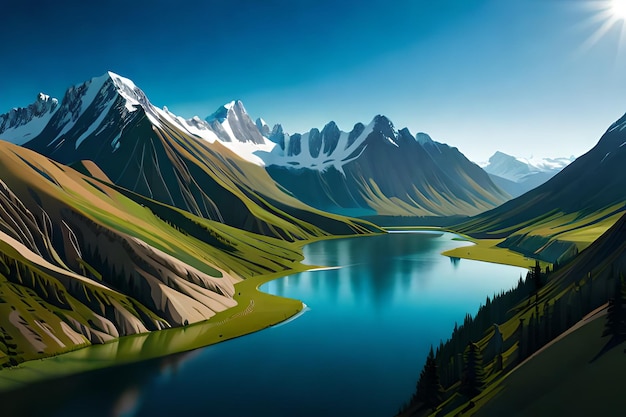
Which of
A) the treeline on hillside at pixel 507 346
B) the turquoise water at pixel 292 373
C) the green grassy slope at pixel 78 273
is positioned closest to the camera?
the treeline on hillside at pixel 507 346

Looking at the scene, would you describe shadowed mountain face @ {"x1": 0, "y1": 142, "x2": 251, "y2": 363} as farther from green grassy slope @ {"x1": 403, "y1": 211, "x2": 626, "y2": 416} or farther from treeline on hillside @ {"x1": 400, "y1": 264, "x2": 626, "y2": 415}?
green grassy slope @ {"x1": 403, "y1": 211, "x2": 626, "y2": 416}

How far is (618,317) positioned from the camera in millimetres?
40562

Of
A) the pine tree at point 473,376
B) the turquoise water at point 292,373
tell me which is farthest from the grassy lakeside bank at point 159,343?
the pine tree at point 473,376

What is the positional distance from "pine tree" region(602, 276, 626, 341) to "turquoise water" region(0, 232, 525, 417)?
2748 centimetres

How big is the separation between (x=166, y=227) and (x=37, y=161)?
5232 cm

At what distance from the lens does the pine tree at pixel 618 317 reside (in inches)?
1577

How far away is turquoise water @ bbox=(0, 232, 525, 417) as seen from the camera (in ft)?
172

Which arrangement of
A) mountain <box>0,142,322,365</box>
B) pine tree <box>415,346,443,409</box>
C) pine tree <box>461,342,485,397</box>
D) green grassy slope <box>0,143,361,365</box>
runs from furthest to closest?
green grassy slope <box>0,143,361,365</box>, mountain <box>0,142,322,365</box>, pine tree <box>415,346,443,409</box>, pine tree <box>461,342,485,397</box>

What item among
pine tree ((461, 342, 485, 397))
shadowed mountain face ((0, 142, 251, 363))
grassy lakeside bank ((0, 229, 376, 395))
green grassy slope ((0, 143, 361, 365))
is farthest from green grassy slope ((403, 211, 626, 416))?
green grassy slope ((0, 143, 361, 365))

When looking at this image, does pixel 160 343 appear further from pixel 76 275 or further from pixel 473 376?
pixel 473 376

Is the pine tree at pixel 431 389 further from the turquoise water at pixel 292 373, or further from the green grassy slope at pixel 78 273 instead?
the green grassy slope at pixel 78 273

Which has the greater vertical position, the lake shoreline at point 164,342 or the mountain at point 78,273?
the mountain at point 78,273

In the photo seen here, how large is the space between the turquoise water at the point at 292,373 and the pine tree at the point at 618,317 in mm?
27475

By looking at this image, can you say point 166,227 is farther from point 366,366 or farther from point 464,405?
point 464,405
